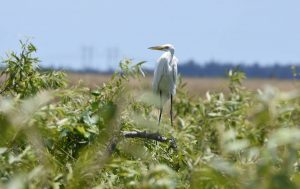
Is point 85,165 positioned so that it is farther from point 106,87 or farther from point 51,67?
point 51,67

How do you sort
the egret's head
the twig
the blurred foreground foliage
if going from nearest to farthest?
1. the blurred foreground foliage
2. the twig
3. the egret's head

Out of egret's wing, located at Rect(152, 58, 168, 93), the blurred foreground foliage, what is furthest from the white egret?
the blurred foreground foliage

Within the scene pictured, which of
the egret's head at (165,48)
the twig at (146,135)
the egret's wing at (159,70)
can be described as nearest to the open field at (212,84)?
the twig at (146,135)

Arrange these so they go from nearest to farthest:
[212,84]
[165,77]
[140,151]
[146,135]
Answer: [140,151], [146,135], [165,77], [212,84]

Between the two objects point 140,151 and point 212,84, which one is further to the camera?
point 212,84

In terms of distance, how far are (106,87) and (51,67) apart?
1022 millimetres

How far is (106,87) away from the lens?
4.15 meters

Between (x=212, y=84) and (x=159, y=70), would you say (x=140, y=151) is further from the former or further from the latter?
(x=212, y=84)

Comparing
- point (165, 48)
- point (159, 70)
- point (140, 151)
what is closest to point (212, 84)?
point (165, 48)

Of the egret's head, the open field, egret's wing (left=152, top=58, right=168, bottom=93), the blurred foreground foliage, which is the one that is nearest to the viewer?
the blurred foreground foliage

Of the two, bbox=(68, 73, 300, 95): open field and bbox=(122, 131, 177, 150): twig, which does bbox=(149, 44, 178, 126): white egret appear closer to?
bbox=(68, 73, 300, 95): open field

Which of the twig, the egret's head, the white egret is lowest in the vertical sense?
the white egret

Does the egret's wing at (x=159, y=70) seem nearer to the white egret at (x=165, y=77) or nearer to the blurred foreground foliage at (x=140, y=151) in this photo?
the white egret at (x=165, y=77)

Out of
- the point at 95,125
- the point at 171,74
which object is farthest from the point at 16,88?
the point at 171,74
